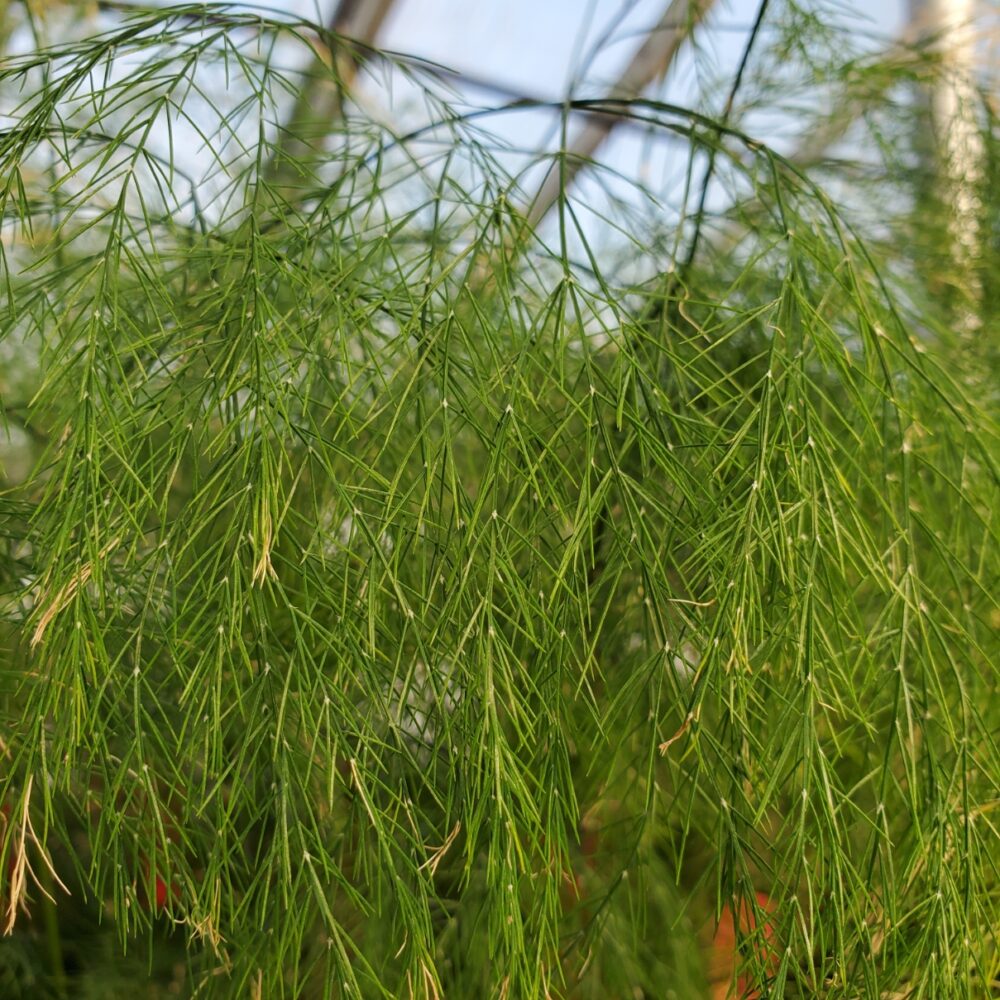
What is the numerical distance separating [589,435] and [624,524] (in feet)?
0.38

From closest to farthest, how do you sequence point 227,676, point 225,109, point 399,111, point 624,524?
point 624,524
point 227,676
point 225,109
point 399,111

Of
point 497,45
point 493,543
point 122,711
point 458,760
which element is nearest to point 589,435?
point 493,543

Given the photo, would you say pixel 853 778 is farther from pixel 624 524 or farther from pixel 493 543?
pixel 493 543

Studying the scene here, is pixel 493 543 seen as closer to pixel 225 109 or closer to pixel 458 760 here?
Answer: pixel 458 760

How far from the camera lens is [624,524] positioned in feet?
2.89

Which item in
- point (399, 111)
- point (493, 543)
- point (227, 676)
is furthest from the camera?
point (399, 111)

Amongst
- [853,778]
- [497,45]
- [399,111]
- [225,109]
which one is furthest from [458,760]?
[497,45]

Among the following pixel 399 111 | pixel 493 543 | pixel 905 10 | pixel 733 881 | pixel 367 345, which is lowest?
pixel 733 881

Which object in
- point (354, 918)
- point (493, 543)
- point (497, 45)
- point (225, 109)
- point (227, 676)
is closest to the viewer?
point (493, 543)

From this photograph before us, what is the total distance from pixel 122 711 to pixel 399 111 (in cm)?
156

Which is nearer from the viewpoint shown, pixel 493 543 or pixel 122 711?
pixel 493 543

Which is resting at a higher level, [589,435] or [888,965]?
[589,435]

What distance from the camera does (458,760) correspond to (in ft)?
2.73

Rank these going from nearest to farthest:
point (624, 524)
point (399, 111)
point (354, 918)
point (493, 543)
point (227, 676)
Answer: point (493, 543) → point (624, 524) → point (227, 676) → point (354, 918) → point (399, 111)
